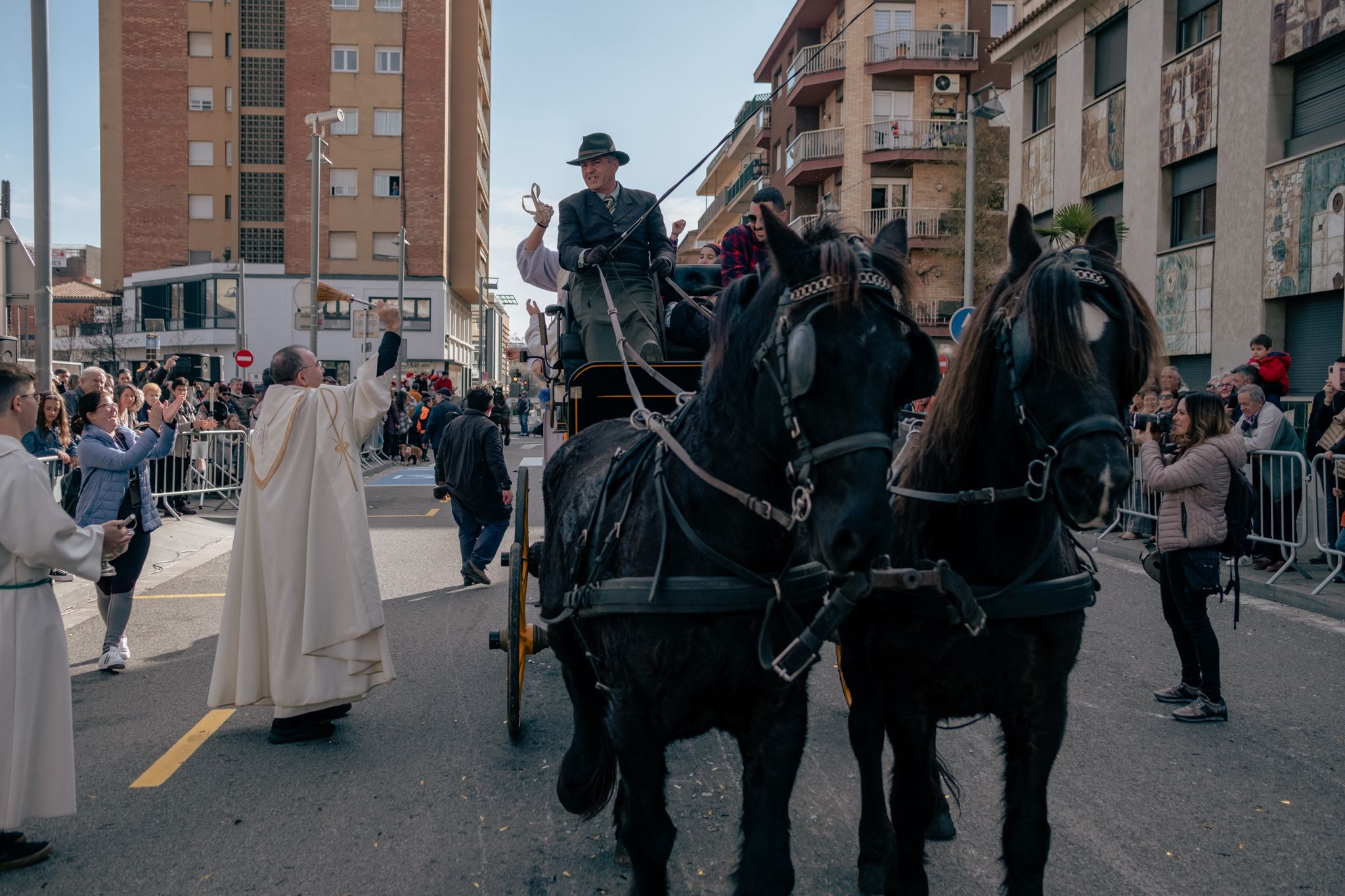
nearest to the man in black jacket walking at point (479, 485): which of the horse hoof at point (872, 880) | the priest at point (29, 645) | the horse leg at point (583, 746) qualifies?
the horse leg at point (583, 746)

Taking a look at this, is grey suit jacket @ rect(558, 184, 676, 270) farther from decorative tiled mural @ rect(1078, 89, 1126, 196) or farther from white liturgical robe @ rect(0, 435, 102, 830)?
decorative tiled mural @ rect(1078, 89, 1126, 196)

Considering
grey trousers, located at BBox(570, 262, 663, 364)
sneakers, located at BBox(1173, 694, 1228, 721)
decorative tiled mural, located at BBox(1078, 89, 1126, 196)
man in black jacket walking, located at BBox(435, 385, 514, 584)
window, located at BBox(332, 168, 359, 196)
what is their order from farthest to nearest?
window, located at BBox(332, 168, 359, 196) → decorative tiled mural, located at BBox(1078, 89, 1126, 196) → man in black jacket walking, located at BBox(435, 385, 514, 584) → grey trousers, located at BBox(570, 262, 663, 364) → sneakers, located at BBox(1173, 694, 1228, 721)

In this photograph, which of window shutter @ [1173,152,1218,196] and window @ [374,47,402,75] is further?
window @ [374,47,402,75]

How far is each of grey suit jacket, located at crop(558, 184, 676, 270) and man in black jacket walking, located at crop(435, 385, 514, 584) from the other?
3.98 meters

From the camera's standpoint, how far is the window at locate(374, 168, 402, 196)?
172 ft

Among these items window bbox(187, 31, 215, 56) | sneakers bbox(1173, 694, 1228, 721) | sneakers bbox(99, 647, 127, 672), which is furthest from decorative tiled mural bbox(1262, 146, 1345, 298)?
Result: window bbox(187, 31, 215, 56)

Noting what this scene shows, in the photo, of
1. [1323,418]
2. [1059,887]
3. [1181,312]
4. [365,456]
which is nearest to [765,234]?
[1059,887]

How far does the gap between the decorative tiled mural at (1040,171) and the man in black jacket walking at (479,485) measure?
17.6 metres

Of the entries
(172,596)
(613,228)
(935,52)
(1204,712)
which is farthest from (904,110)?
(1204,712)

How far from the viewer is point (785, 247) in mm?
2654

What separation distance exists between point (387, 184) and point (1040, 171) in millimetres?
37755

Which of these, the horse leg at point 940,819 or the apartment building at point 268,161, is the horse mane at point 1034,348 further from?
the apartment building at point 268,161

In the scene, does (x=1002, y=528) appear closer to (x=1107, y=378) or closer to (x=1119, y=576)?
(x=1107, y=378)

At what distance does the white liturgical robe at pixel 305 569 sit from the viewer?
5.21 metres
